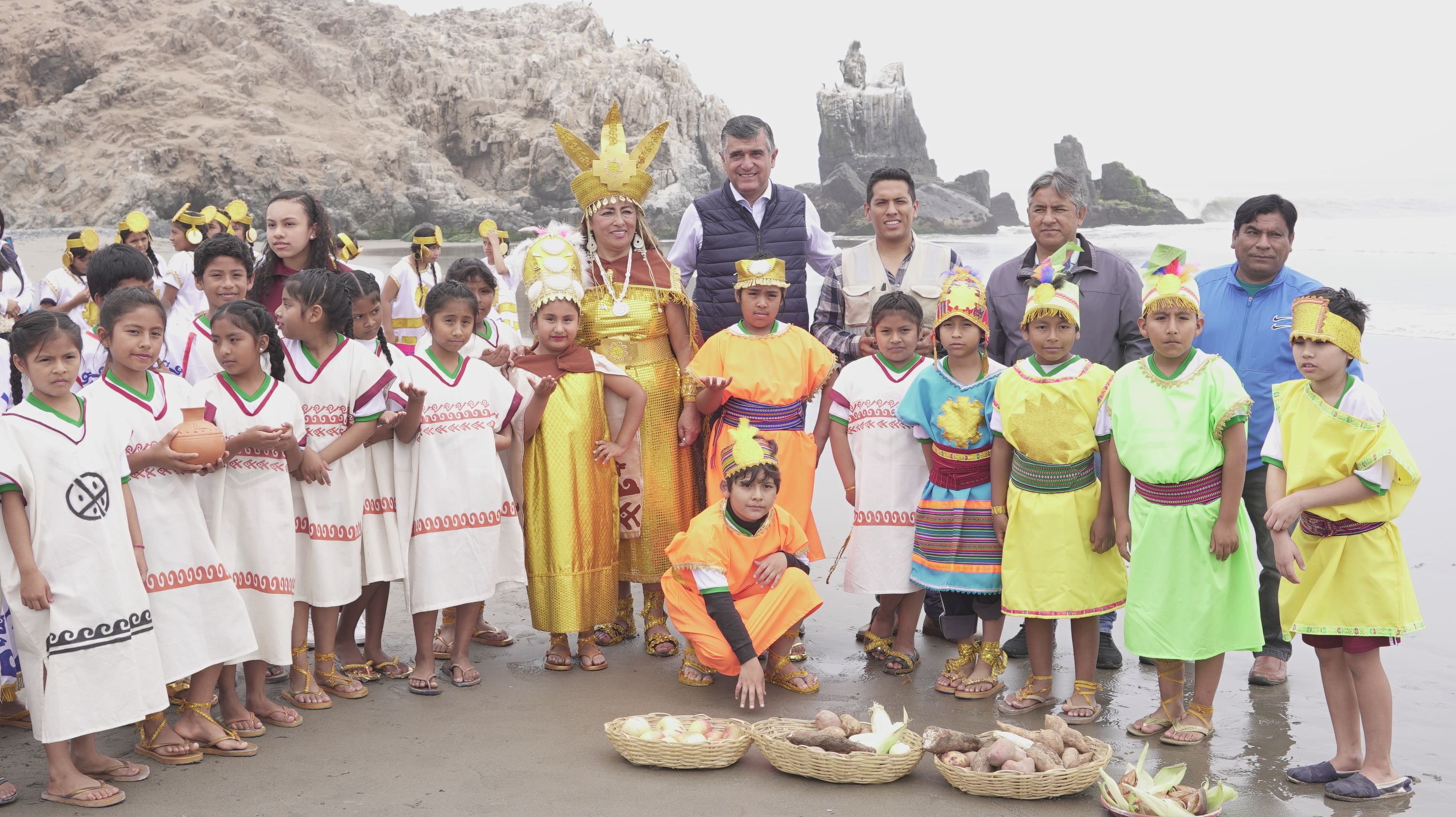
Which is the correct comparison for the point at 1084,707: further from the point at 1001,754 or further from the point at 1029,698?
the point at 1001,754

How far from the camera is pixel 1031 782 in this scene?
329cm

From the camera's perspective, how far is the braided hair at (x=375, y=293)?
14.5 ft

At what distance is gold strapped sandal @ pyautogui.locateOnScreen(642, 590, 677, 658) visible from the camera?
491 cm

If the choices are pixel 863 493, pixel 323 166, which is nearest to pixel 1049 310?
pixel 863 493

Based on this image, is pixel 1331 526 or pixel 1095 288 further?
pixel 1095 288

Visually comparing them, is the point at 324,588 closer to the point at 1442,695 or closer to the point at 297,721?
the point at 297,721

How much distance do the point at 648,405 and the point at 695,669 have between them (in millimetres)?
1213

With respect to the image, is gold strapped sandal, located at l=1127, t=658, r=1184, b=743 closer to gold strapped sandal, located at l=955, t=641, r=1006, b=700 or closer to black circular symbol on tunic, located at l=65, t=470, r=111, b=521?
gold strapped sandal, located at l=955, t=641, r=1006, b=700

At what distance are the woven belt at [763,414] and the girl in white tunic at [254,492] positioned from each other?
1.81m

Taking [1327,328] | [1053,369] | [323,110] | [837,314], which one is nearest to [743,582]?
[1053,369]

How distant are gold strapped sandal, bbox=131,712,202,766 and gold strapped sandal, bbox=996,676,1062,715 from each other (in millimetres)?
2920

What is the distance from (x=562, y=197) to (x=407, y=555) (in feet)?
178

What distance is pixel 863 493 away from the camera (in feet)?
15.5

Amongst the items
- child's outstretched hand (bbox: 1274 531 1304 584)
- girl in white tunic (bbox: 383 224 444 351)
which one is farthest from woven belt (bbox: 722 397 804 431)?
girl in white tunic (bbox: 383 224 444 351)
